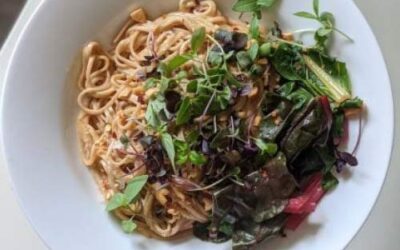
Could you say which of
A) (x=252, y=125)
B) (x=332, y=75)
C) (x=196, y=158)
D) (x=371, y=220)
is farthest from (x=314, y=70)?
(x=371, y=220)

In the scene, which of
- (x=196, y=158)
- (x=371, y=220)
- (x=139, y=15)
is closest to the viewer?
(x=196, y=158)

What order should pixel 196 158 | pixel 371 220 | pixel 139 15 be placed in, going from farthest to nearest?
1. pixel 371 220
2. pixel 139 15
3. pixel 196 158

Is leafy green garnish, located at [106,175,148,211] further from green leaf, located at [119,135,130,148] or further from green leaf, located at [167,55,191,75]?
green leaf, located at [167,55,191,75]

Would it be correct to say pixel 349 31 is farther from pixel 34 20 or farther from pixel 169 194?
pixel 34 20

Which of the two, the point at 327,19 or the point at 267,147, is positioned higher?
the point at 327,19

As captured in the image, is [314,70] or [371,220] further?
[371,220]

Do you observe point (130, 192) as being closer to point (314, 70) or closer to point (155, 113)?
point (155, 113)
